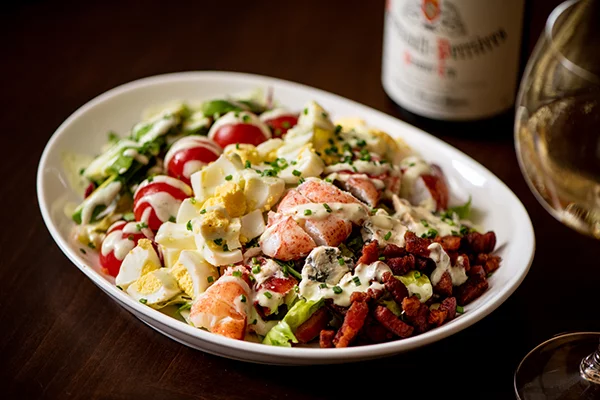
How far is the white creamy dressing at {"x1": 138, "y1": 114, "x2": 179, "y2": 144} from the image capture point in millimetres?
1713

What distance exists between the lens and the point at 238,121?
169 centimetres

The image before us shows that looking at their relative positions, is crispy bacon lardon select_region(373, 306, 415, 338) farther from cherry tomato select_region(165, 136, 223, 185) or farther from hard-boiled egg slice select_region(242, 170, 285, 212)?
cherry tomato select_region(165, 136, 223, 185)

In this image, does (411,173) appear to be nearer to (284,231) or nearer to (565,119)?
(284,231)

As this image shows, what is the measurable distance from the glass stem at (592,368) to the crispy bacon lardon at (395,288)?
0.31 meters

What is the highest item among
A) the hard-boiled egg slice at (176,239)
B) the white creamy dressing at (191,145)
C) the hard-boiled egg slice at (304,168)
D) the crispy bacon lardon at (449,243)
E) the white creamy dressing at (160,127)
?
the hard-boiled egg slice at (304,168)

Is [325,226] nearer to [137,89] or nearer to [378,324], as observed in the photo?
[378,324]

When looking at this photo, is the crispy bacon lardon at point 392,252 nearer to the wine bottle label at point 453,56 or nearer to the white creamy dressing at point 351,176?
the white creamy dressing at point 351,176

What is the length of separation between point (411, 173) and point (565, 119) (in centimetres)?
49

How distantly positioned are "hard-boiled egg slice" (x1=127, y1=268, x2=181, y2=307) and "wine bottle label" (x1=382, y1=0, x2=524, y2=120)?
33.3 inches

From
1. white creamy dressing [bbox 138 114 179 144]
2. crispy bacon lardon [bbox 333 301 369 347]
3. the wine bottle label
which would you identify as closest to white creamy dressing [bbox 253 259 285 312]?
crispy bacon lardon [bbox 333 301 369 347]

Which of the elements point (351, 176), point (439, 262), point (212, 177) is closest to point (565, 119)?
point (439, 262)

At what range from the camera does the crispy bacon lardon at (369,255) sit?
136cm

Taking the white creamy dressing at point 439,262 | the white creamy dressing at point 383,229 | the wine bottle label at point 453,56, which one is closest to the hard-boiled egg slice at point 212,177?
the white creamy dressing at point 383,229

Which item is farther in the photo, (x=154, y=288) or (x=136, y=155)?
(x=136, y=155)
